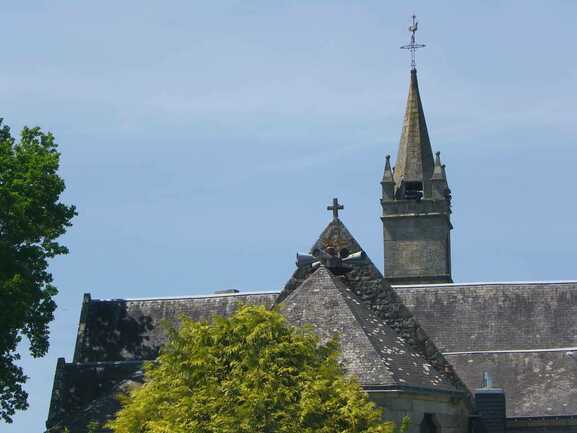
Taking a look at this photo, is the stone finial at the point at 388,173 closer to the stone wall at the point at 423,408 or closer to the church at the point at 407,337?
the church at the point at 407,337

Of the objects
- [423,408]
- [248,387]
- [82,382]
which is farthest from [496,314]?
[248,387]

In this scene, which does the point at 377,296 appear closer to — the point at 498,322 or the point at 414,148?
the point at 498,322

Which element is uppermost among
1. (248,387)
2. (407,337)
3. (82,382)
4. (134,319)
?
(134,319)

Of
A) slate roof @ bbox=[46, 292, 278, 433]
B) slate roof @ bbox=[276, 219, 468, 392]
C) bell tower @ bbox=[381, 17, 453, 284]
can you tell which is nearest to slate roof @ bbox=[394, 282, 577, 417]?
slate roof @ bbox=[46, 292, 278, 433]

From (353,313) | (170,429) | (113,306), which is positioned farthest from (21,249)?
(170,429)

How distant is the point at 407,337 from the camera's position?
3947cm

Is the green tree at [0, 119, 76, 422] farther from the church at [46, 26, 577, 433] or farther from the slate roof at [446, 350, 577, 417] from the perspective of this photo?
the slate roof at [446, 350, 577, 417]

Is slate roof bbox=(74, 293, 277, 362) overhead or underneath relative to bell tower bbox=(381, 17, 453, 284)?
underneath

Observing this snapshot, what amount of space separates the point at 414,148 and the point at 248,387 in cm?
5580

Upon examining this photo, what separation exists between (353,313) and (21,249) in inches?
561

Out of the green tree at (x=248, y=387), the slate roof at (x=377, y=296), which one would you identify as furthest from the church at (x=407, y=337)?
the green tree at (x=248, y=387)

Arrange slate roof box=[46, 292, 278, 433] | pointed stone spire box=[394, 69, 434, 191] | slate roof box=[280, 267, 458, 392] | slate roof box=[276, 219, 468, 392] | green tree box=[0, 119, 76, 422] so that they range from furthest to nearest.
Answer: pointed stone spire box=[394, 69, 434, 191] < slate roof box=[46, 292, 278, 433] < green tree box=[0, 119, 76, 422] < slate roof box=[276, 219, 468, 392] < slate roof box=[280, 267, 458, 392]

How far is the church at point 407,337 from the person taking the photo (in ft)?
120

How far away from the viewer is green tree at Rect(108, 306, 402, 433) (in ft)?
104
